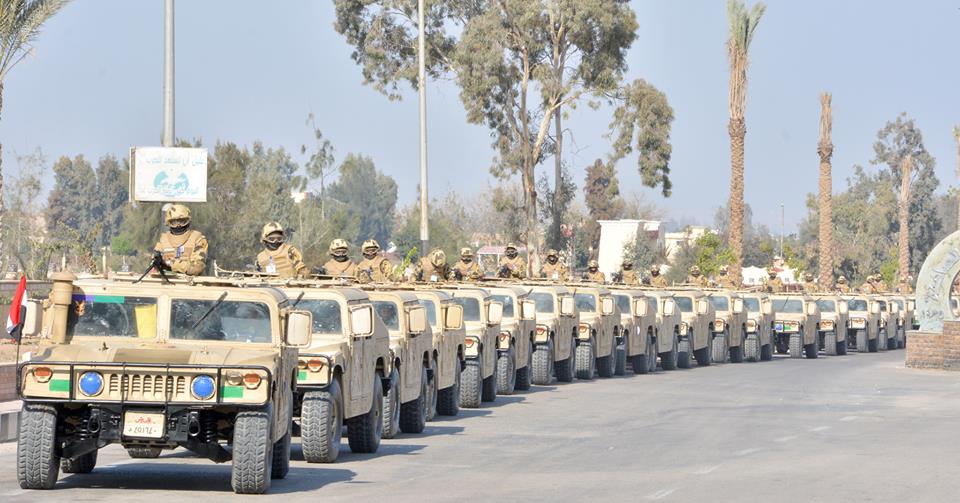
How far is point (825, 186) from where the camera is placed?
68.6m

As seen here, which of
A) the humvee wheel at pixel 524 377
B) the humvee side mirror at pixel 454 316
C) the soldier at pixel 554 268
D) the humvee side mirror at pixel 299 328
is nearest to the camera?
the humvee side mirror at pixel 299 328

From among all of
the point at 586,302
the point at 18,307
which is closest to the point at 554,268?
the point at 586,302

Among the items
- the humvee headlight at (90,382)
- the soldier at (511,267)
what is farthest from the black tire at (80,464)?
the soldier at (511,267)

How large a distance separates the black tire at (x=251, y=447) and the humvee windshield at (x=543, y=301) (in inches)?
662

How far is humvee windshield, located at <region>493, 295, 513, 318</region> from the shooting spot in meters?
27.3

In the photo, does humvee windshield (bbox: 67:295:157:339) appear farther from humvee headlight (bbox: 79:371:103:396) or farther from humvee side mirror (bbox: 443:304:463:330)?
humvee side mirror (bbox: 443:304:463:330)

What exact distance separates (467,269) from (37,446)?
18191mm

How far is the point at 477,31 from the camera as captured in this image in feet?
170

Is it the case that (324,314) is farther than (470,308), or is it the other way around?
(470,308)

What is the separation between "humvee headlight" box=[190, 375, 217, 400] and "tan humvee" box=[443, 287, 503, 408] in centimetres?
1066

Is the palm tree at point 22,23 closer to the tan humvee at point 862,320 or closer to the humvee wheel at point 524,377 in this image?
the humvee wheel at point 524,377

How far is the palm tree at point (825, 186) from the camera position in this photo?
68312 mm

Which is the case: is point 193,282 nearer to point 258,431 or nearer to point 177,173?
point 258,431

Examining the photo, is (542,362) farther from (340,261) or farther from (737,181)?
(737,181)
